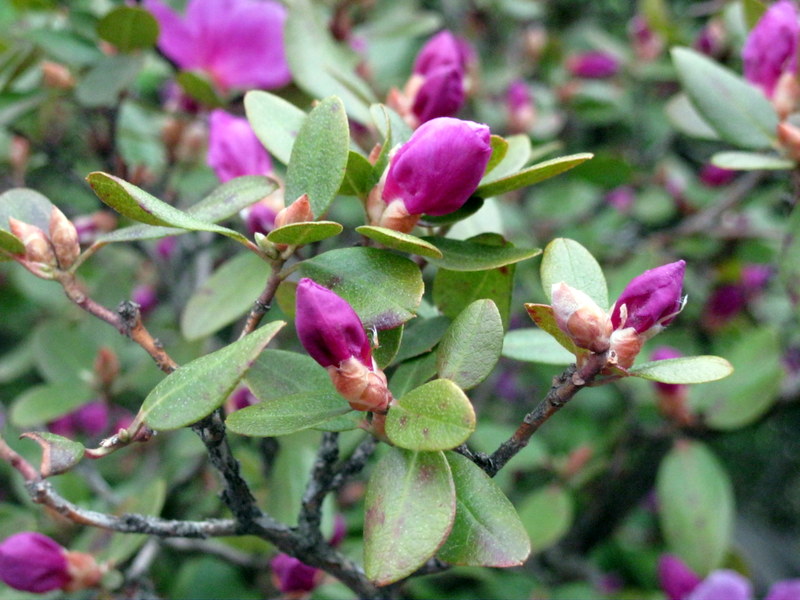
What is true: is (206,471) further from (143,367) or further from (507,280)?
(507,280)

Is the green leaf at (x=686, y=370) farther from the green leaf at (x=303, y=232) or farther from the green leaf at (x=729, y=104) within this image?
the green leaf at (x=729, y=104)

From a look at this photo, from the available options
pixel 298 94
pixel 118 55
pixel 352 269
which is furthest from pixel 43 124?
pixel 352 269

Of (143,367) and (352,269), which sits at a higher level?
(352,269)

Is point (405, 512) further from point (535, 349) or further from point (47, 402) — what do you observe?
point (47, 402)

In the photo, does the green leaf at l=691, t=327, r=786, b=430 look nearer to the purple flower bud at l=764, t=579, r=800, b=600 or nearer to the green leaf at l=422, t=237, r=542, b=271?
the purple flower bud at l=764, t=579, r=800, b=600

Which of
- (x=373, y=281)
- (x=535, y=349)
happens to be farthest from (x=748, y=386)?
(x=373, y=281)

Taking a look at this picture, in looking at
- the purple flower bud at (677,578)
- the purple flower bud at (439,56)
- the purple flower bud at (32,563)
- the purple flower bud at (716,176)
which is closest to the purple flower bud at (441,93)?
the purple flower bud at (439,56)
